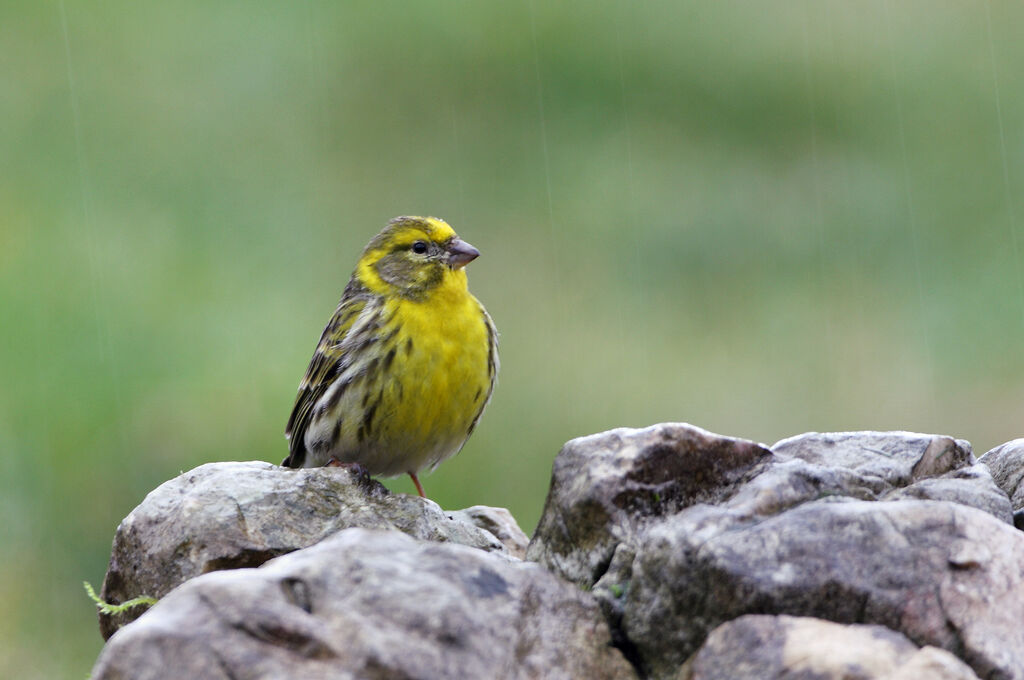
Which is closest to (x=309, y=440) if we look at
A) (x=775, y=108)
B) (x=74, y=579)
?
(x=74, y=579)

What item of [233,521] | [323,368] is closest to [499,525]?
[323,368]

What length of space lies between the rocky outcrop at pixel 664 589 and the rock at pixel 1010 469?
0.34 m

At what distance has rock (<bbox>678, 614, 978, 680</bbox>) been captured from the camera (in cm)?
264

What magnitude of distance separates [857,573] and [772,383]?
845 cm

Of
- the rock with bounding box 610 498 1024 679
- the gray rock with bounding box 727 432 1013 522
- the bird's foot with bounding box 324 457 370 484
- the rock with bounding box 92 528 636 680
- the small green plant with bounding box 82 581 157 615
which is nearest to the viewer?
the rock with bounding box 92 528 636 680

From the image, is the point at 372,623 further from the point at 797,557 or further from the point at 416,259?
the point at 416,259

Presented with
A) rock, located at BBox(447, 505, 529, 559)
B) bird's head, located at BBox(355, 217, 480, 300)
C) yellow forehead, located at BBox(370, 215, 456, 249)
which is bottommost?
rock, located at BBox(447, 505, 529, 559)

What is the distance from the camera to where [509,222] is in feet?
43.2

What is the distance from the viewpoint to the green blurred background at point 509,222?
9.12 m

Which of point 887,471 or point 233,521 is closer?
point 887,471

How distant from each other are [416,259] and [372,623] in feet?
9.46

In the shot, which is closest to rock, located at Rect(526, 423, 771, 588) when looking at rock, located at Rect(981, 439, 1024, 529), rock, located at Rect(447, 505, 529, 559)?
rock, located at Rect(981, 439, 1024, 529)

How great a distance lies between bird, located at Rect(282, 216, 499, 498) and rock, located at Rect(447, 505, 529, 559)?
1.15ft

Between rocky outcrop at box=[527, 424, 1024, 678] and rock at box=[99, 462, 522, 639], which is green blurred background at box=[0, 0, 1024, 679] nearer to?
rock at box=[99, 462, 522, 639]
